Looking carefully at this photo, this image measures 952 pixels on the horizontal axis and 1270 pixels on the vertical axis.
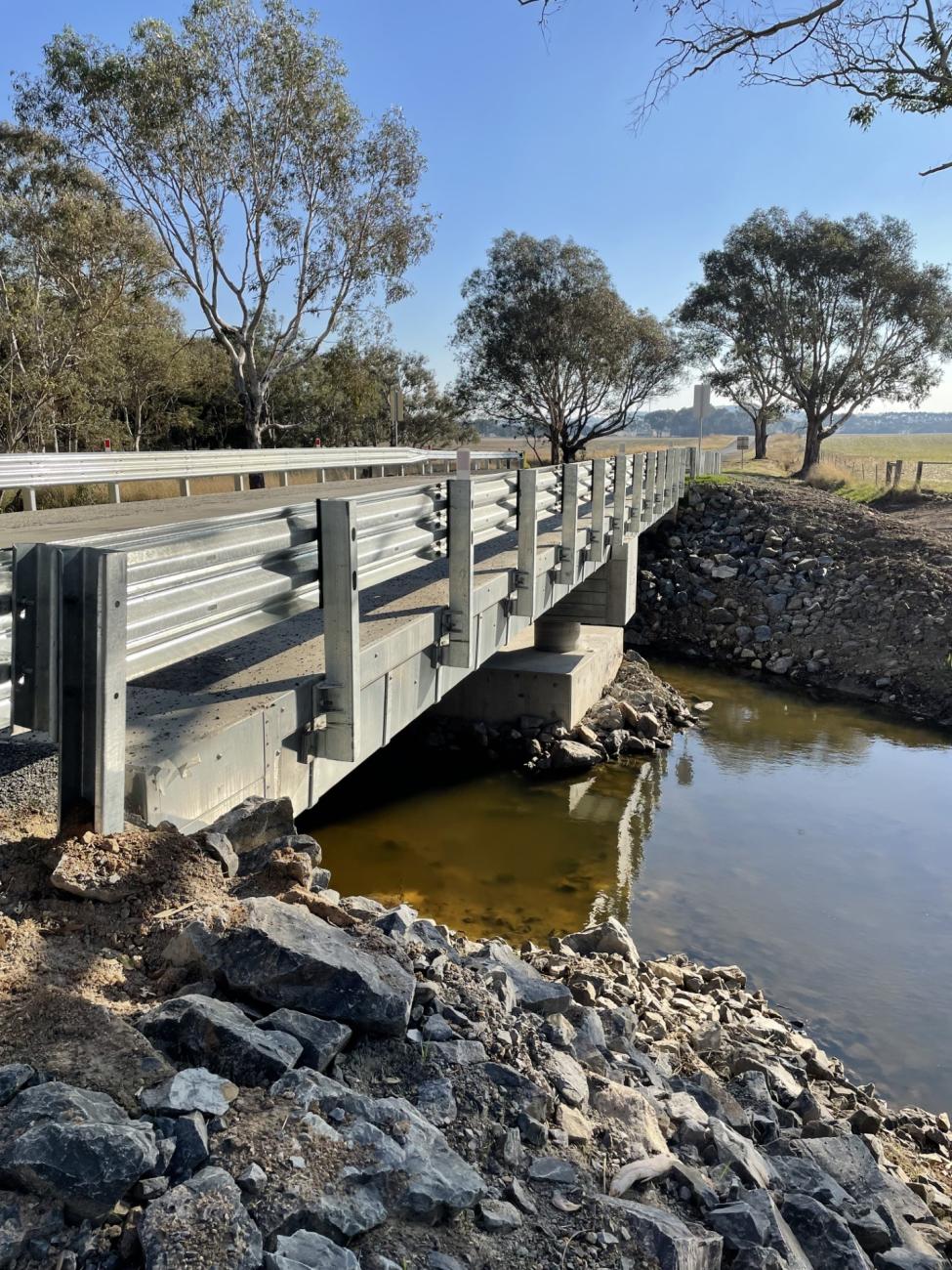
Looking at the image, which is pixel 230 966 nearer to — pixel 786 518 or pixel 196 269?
pixel 786 518

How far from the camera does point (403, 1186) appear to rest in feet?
7.93

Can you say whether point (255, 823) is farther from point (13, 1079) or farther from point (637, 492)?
point (637, 492)

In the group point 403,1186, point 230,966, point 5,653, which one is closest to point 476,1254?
point 403,1186

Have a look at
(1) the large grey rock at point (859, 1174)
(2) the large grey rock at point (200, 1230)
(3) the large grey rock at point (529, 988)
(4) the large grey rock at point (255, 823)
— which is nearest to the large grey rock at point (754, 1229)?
(1) the large grey rock at point (859, 1174)

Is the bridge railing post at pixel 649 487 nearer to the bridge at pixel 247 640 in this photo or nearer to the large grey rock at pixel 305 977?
the bridge at pixel 247 640

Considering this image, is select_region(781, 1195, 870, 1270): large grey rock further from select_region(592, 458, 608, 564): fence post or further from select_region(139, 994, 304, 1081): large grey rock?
select_region(592, 458, 608, 564): fence post

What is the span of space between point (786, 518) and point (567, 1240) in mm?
25008

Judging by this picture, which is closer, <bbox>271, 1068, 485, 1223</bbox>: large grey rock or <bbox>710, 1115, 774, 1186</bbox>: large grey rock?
<bbox>271, 1068, 485, 1223</bbox>: large grey rock

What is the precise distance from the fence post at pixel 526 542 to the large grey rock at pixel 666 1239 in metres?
5.66

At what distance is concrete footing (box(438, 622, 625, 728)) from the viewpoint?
14.8 metres

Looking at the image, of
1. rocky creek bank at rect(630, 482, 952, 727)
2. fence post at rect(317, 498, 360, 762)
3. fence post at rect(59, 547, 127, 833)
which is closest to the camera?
fence post at rect(59, 547, 127, 833)

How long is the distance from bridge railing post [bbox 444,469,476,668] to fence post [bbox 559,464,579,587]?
10.3ft

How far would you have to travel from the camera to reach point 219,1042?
2652 millimetres

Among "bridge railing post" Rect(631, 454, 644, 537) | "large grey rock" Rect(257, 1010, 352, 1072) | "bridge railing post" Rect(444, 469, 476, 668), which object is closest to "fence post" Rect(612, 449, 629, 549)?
"bridge railing post" Rect(631, 454, 644, 537)
